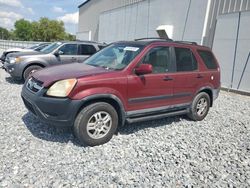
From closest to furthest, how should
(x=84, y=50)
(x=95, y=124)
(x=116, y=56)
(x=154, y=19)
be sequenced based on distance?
(x=95, y=124) < (x=116, y=56) < (x=84, y=50) < (x=154, y=19)

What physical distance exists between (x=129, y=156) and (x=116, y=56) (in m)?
1.99

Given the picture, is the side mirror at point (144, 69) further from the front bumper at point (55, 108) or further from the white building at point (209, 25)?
the white building at point (209, 25)

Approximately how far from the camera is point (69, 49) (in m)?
8.80

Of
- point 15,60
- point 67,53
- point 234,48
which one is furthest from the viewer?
point 234,48

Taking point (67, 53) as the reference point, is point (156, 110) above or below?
below

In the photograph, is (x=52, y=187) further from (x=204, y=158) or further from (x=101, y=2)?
(x=101, y=2)

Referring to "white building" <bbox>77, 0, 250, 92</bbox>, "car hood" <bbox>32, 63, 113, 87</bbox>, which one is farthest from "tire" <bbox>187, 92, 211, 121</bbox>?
"white building" <bbox>77, 0, 250, 92</bbox>

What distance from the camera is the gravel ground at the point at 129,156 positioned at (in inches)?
119


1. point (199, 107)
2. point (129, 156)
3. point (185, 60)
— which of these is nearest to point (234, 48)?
point (199, 107)

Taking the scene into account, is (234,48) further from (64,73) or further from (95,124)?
(64,73)

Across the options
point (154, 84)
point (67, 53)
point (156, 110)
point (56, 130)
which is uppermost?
point (67, 53)

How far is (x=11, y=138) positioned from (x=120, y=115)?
6.32 feet

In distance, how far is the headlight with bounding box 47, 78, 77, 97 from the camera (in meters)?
3.54

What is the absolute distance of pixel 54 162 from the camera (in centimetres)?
331
